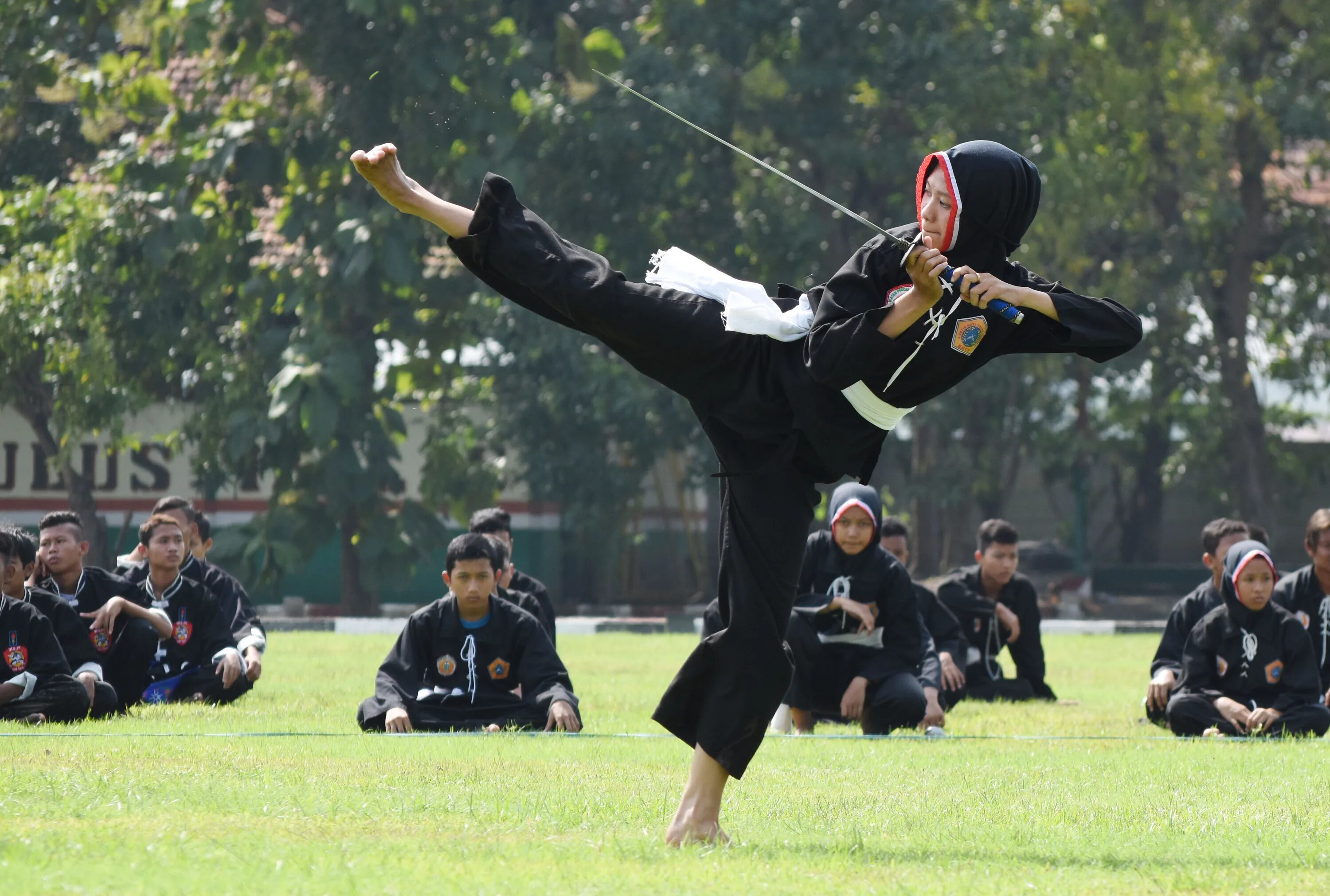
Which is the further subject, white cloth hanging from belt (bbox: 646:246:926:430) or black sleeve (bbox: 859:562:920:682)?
black sleeve (bbox: 859:562:920:682)

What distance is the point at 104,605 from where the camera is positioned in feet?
29.5

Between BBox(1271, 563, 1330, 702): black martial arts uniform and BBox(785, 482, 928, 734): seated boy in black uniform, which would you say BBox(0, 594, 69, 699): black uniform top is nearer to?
BBox(785, 482, 928, 734): seated boy in black uniform

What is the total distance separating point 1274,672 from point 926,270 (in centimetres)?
482

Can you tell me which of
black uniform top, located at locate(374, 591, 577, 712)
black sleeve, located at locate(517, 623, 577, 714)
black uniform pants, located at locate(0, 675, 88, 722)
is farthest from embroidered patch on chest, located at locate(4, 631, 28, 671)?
black sleeve, located at locate(517, 623, 577, 714)

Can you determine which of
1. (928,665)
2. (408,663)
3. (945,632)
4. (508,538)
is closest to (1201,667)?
(928,665)

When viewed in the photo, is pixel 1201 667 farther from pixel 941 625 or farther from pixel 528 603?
pixel 528 603

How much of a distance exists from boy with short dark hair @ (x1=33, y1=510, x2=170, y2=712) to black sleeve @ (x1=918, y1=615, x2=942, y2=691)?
3857 mm

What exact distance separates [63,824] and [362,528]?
650 inches

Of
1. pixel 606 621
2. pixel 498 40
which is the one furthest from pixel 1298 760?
pixel 498 40

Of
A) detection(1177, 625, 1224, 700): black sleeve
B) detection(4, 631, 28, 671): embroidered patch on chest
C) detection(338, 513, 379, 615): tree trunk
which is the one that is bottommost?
detection(338, 513, 379, 615): tree trunk

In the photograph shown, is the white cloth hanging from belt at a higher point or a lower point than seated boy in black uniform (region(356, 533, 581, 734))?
higher

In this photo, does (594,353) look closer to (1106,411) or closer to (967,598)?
(1106,411)

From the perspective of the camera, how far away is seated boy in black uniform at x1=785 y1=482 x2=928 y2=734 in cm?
854

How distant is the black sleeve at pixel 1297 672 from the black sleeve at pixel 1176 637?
0.54m
